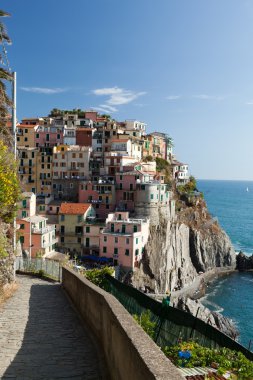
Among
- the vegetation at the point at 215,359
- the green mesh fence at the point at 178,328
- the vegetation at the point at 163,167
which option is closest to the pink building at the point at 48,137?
the vegetation at the point at 163,167

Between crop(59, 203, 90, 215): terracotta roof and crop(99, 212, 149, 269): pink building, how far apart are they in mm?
6038

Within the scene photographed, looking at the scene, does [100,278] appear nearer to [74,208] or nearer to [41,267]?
[41,267]

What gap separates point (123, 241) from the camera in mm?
55312

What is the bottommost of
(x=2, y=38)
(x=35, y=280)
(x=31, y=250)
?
(x=31, y=250)

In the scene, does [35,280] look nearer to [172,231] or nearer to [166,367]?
[166,367]

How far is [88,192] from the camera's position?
67812mm

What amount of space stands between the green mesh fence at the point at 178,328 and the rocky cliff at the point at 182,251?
47.2 meters

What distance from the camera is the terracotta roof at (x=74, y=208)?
61.2 metres

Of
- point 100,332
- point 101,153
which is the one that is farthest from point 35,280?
point 101,153

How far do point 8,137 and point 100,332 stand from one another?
12.6m

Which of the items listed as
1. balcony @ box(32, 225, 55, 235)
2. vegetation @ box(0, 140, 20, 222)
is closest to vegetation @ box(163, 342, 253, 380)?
vegetation @ box(0, 140, 20, 222)

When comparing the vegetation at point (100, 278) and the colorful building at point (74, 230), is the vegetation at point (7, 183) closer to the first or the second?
the vegetation at point (100, 278)

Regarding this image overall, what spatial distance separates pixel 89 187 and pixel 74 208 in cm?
713

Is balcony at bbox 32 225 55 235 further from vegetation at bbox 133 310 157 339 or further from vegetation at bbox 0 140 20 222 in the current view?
vegetation at bbox 133 310 157 339
